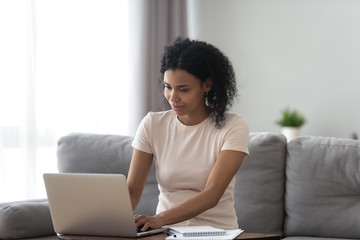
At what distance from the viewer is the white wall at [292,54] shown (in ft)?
13.9

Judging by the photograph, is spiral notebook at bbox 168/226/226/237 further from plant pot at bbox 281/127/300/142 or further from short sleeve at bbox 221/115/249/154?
plant pot at bbox 281/127/300/142

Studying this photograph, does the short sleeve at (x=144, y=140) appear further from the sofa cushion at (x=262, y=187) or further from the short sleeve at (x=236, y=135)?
the sofa cushion at (x=262, y=187)

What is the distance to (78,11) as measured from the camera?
355 centimetres

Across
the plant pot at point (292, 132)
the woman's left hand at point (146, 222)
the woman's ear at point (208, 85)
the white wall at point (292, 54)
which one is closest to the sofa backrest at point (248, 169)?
the woman's ear at point (208, 85)

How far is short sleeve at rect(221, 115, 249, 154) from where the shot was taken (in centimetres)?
194

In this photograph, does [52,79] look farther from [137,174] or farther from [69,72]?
[137,174]

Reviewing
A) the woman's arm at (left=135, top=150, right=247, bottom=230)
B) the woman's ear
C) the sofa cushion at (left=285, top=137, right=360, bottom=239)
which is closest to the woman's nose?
the woman's ear

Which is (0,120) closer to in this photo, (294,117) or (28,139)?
(28,139)

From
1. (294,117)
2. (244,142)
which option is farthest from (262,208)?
(294,117)

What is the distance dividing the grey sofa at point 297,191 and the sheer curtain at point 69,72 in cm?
94

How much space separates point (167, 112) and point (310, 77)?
8.05 ft

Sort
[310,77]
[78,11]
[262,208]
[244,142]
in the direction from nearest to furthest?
[244,142], [262,208], [78,11], [310,77]

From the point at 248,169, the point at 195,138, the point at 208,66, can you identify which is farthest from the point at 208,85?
the point at 248,169

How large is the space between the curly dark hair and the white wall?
2.38 meters
